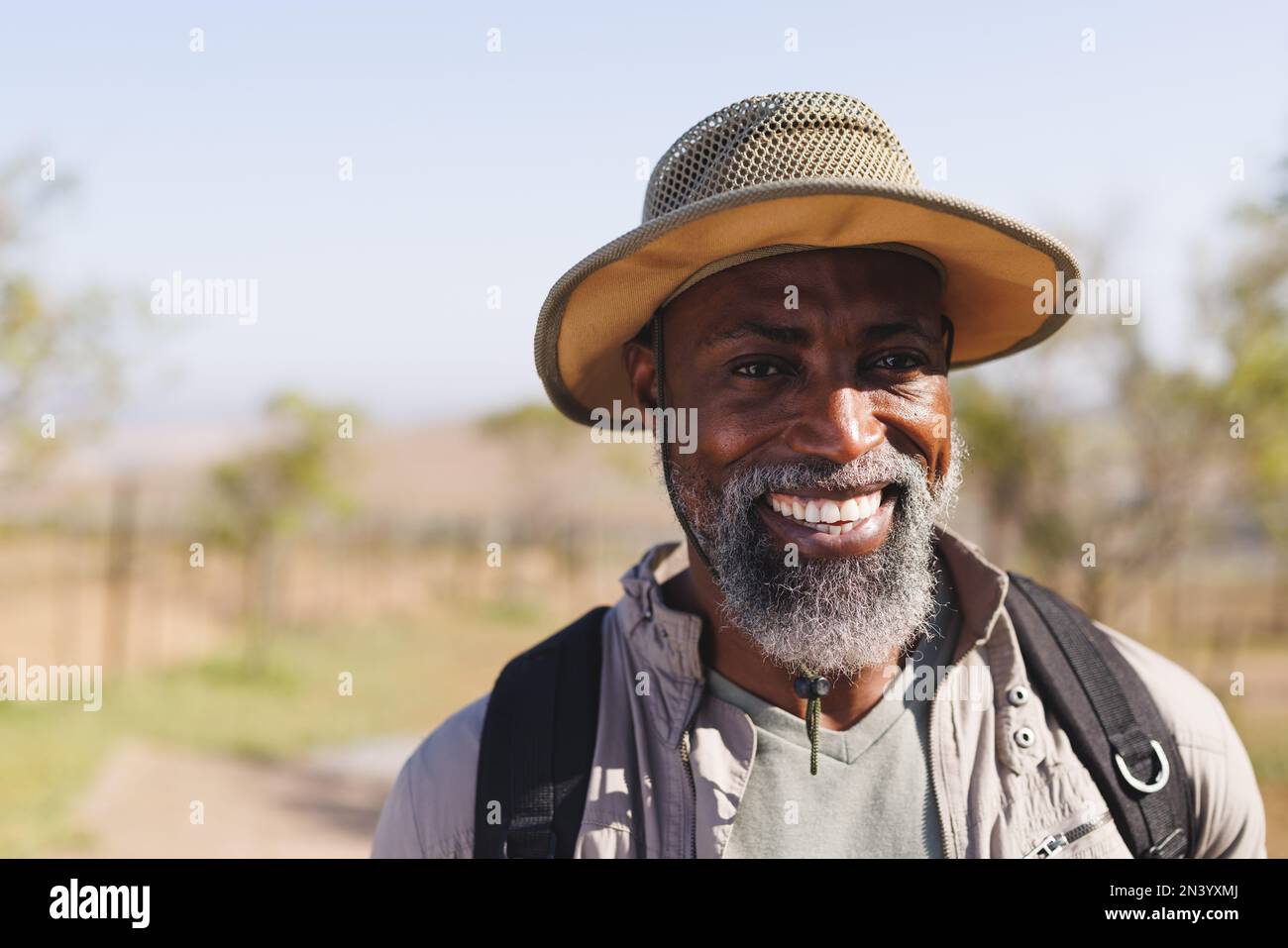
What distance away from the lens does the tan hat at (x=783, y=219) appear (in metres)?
1.92

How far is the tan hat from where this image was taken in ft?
6.30

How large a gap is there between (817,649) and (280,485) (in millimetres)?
16479

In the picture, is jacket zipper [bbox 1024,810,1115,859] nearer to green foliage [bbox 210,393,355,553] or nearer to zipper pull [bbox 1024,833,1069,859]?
zipper pull [bbox 1024,833,1069,859]

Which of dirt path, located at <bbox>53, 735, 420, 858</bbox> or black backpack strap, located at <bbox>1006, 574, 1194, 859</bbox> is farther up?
black backpack strap, located at <bbox>1006, 574, 1194, 859</bbox>

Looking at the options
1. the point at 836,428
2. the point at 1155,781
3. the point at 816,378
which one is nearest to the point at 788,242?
the point at 816,378

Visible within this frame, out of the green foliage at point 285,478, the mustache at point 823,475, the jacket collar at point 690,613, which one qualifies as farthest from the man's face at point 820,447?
the green foliage at point 285,478

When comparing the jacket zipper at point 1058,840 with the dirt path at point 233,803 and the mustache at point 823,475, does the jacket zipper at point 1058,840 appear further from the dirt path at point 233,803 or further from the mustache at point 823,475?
the dirt path at point 233,803

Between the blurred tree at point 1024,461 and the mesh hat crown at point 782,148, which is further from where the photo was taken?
the blurred tree at point 1024,461

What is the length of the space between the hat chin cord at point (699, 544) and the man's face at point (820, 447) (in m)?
0.04

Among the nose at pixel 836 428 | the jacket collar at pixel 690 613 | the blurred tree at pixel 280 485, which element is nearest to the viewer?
the nose at pixel 836 428

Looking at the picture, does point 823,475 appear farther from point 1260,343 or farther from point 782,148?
point 1260,343

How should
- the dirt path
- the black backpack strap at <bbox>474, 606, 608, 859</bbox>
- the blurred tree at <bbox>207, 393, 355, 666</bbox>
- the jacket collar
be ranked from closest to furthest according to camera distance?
the black backpack strap at <bbox>474, 606, 608, 859</bbox> < the jacket collar < the dirt path < the blurred tree at <bbox>207, 393, 355, 666</bbox>

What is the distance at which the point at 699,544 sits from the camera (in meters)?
2.15

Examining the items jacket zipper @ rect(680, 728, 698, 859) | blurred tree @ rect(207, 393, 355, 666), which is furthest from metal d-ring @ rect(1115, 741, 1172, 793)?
blurred tree @ rect(207, 393, 355, 666)
